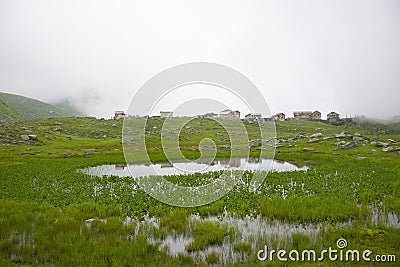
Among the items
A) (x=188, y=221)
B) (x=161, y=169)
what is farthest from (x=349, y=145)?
(x=188, y=221)

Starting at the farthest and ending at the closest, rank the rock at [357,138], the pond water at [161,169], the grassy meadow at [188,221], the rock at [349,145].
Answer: the rock at [357,138] < the rock at [349,145] < the pond water at [161,169] < the grassy meadow at [188,221]

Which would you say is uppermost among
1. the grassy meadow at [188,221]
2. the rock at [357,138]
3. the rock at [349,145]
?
the rock at [357,138]

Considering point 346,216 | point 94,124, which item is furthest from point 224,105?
point 94,124

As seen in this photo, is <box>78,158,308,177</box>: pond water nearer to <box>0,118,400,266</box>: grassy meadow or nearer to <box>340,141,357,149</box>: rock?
<box>0,118,400,266</box>: grassy meadow

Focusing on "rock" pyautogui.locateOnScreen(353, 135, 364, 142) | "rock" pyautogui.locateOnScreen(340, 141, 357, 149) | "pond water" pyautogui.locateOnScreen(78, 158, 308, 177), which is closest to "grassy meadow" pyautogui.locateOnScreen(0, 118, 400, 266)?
"pond water" pyautogui.locateOnScreen(78, 158, 308, 177)

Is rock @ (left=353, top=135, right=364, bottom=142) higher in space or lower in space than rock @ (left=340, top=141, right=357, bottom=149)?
higher

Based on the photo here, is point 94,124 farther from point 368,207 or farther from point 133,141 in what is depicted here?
point 368,207

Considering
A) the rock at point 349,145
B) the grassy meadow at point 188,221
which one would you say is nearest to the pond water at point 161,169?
the grassy meadow at point 188,221

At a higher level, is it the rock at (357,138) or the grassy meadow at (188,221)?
the rock at (357,138)

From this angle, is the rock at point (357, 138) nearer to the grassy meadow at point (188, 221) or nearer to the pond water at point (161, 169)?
the pond water at point (161, 169)

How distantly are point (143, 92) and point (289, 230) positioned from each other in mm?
12123

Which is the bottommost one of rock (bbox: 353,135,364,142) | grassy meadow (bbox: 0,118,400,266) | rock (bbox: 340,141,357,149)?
grassy meadow (bbox: 0,118,400,266)

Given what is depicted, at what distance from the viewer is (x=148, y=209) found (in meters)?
16.7

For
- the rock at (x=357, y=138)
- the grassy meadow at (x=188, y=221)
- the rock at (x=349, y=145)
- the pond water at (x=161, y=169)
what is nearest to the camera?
the grassy meadow at (x=188, y=221)
